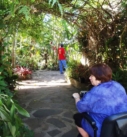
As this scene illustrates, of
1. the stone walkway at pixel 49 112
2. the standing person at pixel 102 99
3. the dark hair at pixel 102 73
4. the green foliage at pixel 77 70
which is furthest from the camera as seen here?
the green foliage at pixel 77 70

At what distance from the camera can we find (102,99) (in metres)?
1.92

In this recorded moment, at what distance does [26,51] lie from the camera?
11070 millimetres

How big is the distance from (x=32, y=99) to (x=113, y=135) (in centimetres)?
371

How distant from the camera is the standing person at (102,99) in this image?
1899 mm

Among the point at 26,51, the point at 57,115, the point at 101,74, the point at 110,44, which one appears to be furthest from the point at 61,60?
the point at 101,74

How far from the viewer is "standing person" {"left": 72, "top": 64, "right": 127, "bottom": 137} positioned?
1.90 m

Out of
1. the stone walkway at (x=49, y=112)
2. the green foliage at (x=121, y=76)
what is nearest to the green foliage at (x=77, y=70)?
the stone walkway at (x=49, y=112)

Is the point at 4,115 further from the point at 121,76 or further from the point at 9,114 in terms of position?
the point at 121,76

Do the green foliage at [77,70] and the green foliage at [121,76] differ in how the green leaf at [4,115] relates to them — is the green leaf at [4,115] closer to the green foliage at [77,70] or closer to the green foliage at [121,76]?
the green foliage at [121,76]

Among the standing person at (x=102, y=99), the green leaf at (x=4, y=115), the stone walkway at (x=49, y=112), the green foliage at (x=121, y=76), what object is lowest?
the stone walkway at (x=49, y=112)

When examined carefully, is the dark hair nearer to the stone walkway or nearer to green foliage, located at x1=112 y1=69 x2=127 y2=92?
the stone walkway

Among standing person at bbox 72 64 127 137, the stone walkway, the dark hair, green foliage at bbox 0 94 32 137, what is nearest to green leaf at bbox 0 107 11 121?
green foliage at bbox 0 94 32 137

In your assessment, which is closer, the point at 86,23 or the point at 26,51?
the point at 86,23

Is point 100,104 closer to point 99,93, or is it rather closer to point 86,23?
point 99,93
